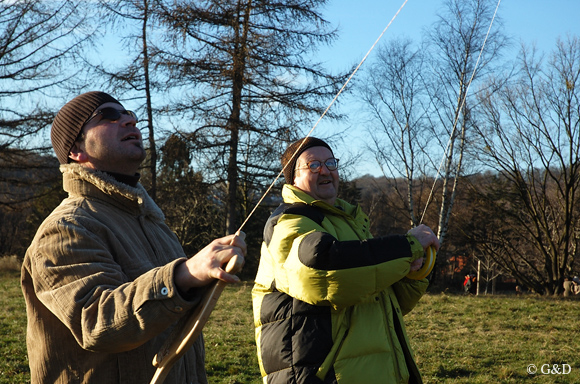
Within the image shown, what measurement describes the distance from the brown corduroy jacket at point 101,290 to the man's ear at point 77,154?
0.07 metres

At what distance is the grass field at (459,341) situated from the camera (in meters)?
5.79

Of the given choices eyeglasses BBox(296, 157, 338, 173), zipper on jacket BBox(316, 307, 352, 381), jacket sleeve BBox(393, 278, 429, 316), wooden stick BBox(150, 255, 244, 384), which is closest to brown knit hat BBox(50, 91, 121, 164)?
wooden stick BBox(150, 255, 244, 384)

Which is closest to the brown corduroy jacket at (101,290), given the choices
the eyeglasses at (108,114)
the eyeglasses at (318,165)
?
the eyeglasses at (108,114)

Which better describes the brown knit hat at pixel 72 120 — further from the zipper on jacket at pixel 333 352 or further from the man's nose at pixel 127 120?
the zipper on jacket at pixel 333 352

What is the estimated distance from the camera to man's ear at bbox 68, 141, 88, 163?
2.09 meters

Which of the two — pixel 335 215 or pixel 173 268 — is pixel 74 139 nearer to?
pixel 173 268

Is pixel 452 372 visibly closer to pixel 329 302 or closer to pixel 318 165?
pixel 318 165

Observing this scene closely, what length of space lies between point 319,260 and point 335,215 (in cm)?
61

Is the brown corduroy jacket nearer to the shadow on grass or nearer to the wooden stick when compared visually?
the wooden stick

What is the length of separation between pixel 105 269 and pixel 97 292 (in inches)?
4.6

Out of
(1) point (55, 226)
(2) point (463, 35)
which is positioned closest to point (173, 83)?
(2) point (463, 35)

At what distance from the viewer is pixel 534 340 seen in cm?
746

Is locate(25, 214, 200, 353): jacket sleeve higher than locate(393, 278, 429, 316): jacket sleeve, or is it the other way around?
locate(25, 214, 200, 353): jacket sleeve

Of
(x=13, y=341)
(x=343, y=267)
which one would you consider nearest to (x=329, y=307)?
(x=343, y=267)
